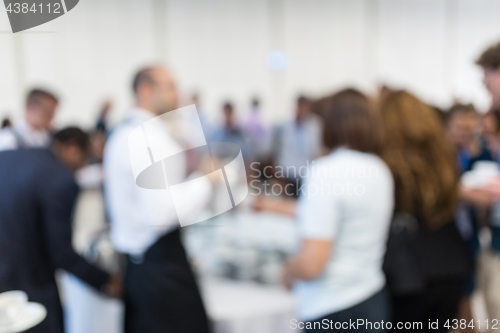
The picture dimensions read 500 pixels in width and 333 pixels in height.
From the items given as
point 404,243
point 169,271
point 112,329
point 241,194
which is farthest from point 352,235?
point 112,329

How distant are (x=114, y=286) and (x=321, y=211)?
27.2 inches

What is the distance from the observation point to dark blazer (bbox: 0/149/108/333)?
0.88 meters

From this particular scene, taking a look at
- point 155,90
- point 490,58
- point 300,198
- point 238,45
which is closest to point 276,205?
point 300,198

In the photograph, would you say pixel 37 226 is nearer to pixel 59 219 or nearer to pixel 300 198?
pixel 59 219

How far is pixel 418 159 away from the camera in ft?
3.95

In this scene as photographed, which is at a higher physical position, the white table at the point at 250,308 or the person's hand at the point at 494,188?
the person's hand at the point at 494,188

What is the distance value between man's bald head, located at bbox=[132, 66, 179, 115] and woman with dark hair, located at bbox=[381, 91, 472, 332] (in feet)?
2.16

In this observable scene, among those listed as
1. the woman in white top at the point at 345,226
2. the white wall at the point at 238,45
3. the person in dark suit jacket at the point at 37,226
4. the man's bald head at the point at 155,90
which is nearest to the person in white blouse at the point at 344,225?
the woman in white top at the point at 345,226

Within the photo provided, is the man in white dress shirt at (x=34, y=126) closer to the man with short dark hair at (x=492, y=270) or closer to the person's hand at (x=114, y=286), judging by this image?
the person's hand at (x=114, y=286)

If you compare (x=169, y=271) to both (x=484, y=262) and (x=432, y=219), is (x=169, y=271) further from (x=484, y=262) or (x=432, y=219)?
(x=484, y=262)

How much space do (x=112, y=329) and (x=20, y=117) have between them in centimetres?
90

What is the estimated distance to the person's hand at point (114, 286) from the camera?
121 cm

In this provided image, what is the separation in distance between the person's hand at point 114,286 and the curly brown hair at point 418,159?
89cm

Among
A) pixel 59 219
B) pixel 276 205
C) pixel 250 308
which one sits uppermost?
pixel 59 219
